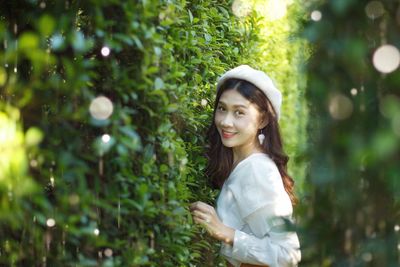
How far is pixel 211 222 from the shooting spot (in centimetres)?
340

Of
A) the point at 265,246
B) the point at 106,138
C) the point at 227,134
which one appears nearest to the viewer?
the point at 106,138

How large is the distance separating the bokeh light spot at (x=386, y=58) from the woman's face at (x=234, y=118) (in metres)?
1.79

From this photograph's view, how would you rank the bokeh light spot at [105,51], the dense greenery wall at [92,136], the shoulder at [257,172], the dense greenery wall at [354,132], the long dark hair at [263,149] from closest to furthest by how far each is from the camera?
the dense greenery wall at [354,132] < the dense greenery wall at [92,136] < the bokeh light spot at [105,51] < the shoulder at [257,172] < the long dark hair at [263,149]

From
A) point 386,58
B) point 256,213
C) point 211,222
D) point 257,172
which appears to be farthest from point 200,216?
point 386,58

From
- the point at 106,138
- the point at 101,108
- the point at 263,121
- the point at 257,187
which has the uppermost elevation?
the point at 263,121

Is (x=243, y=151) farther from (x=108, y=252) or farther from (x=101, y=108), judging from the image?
(x=101, y=108)

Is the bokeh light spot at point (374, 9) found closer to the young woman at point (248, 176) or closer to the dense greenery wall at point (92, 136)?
the dense greenery wall at point (92, 136)

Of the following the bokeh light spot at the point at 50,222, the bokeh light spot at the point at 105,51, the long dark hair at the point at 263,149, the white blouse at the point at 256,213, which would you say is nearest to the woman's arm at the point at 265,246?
the white blouse at the point at 256,213

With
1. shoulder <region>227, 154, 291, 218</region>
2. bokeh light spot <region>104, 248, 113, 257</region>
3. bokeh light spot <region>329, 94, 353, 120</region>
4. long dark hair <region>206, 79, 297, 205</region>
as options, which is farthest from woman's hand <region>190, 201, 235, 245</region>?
bokeh light spot <region>329, 94, 353, 120</region>

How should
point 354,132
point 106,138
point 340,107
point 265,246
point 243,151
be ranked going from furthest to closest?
point 243,151 < point 265,246 < point 106,138 < point 340,107 < point 354,132

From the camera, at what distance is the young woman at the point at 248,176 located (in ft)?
11.3

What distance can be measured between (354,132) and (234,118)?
6.25ft

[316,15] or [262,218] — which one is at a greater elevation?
[316,15]

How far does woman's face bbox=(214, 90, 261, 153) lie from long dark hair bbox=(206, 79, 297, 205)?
0.07 meters
